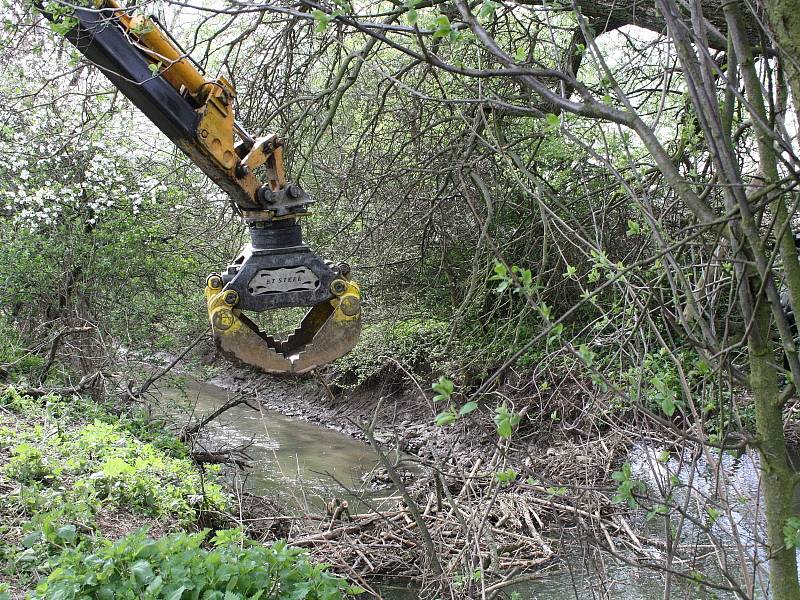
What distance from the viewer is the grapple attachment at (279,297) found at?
549 centimetres

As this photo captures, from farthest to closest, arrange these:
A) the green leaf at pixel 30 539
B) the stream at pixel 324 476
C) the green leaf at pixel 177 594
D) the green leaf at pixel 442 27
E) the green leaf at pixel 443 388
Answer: the stream at pixel 324 476
the green leaf at pixel 30 539
the green leaf at pixel 177 594
the green leaf at pixel 442 27
the green leaf at pixel 443 388

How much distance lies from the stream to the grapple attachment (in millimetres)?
1046

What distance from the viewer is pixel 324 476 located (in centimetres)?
1058

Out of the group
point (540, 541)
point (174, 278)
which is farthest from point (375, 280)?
point (540, 541)

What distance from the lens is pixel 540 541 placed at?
24.7 ft

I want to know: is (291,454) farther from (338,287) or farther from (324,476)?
(338,287)

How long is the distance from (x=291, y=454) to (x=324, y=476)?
151 centimetres

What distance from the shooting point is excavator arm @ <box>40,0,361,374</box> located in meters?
→ 5.37

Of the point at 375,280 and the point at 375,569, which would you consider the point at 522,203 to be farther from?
the point at 375,569

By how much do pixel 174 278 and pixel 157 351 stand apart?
944 millimetres

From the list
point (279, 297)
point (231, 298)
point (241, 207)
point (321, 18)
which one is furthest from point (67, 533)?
point (321, 18)

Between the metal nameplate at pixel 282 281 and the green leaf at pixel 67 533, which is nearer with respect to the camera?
the green leaf at pixel 67 533

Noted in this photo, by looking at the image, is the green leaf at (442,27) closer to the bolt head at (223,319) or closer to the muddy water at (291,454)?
the bolt head at (223,319)

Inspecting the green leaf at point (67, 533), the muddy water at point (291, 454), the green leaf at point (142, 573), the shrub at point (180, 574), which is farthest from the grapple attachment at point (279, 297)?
the muddy water at point (291, 454)
